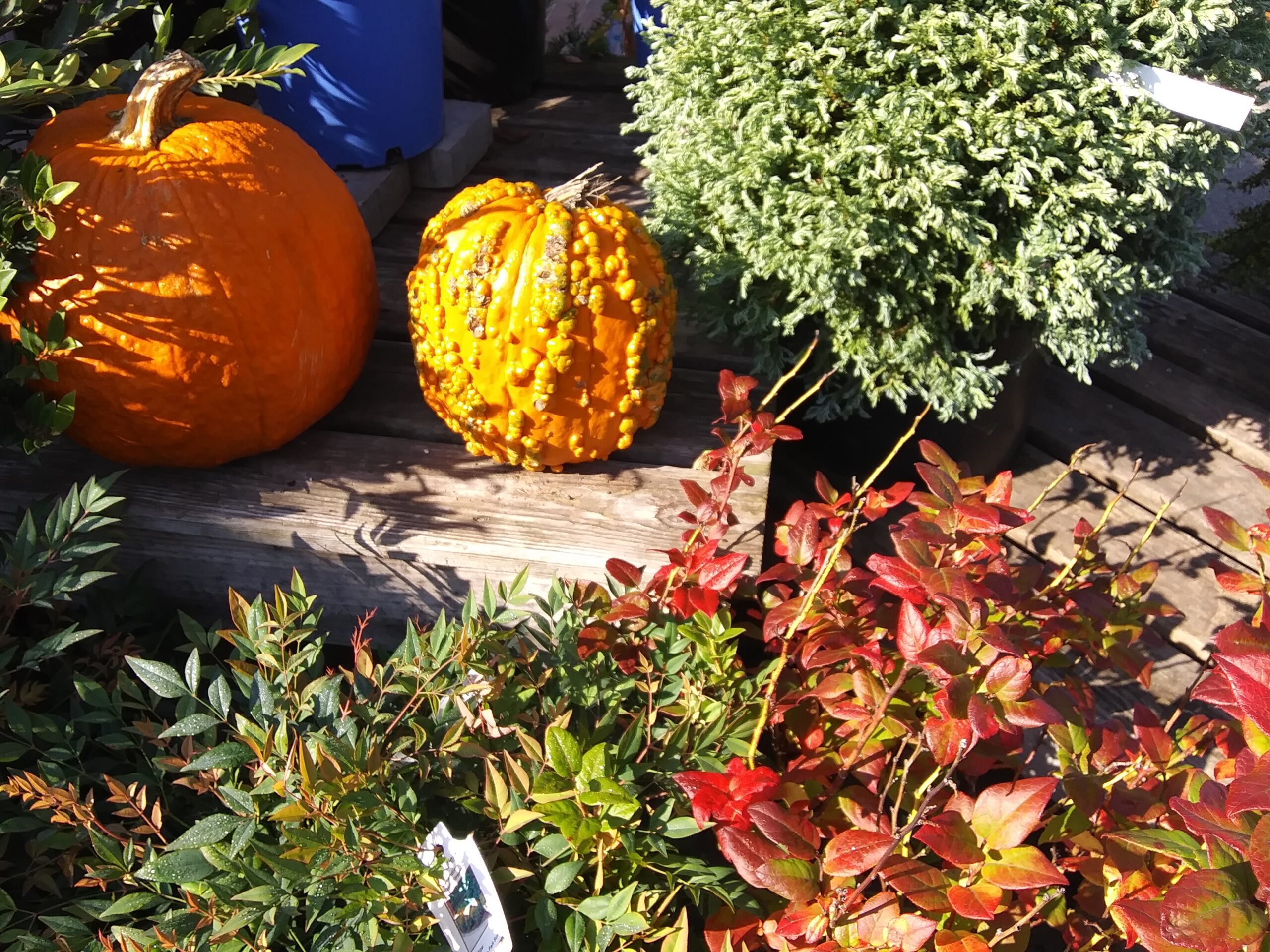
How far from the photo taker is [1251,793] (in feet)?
2.19

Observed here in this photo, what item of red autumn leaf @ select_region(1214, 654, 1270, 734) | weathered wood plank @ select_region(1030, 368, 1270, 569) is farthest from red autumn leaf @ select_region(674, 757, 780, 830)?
weathered wood plank @ select_region(1030, 368, 1270, 569)

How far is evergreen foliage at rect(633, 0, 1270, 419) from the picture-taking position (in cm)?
156

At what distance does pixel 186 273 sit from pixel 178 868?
849 mm

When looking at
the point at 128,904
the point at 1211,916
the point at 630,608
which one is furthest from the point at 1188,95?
the point at 128,904

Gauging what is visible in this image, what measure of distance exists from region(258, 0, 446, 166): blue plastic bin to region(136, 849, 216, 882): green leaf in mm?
1618

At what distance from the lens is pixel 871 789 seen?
113 centimetres

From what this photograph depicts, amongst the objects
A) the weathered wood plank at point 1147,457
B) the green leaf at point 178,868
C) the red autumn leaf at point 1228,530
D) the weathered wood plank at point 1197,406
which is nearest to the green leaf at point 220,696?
the green leaf at point 178,868

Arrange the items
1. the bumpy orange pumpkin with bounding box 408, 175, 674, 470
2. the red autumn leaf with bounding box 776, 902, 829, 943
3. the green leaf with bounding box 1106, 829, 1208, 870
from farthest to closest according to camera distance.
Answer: the bumpy orange pumpkin with bounding box 408, 175, 674, 470 → the red autumn leaf with bounding box 776, 902, 829, 943 → the green leaf with bounding box 1106, 829, 1208, 870

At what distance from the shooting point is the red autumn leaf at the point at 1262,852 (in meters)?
0.64

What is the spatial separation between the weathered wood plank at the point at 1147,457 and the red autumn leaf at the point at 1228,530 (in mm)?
1060

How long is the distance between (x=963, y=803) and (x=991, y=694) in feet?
0.39

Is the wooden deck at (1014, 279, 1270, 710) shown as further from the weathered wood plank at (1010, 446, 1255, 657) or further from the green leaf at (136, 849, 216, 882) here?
the green leaf at (136, 849, 216, 882)

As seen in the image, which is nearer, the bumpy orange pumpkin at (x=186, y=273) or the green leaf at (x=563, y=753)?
the green leaf at (x=563, y=753)

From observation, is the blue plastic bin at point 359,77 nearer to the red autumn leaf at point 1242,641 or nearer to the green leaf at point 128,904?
the green leaf at point 128,904
